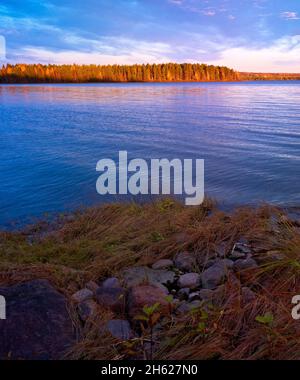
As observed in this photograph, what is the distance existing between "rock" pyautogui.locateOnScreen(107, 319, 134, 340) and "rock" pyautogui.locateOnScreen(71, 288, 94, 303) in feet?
1.86

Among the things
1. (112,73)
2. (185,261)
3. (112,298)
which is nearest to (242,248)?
(185,261)

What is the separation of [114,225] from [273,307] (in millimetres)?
3632

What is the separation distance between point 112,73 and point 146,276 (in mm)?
151467

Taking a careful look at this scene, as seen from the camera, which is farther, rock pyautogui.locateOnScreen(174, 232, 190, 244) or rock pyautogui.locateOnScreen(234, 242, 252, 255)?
rock pyautogui.locateOnScreen(174, 232, 190, 244)

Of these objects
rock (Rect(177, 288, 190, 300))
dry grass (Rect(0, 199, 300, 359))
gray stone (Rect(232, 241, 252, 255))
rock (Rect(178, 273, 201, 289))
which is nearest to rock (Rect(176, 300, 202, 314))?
dry grass (Rect(0, 199, 300, 359))

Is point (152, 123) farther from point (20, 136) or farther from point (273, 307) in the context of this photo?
point (273, 307)

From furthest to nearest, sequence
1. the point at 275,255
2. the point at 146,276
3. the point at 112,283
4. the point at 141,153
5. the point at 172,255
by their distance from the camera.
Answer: the point at 141,153 < the point at 172,255 < the point at 275,255 < the point at 146,276 < the point at 112,283

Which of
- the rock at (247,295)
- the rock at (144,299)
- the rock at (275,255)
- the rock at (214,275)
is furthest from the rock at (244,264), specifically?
the rock at (144,299)

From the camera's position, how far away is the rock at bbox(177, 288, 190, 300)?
4145mm

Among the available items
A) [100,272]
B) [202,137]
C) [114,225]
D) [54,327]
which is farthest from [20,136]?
[54,327]

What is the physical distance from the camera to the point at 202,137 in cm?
1772

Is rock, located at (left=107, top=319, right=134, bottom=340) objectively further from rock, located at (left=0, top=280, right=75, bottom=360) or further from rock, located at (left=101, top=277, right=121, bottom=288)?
rock, located at (left=101, top=277, right=121, bottom=288)

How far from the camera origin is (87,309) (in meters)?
3.84

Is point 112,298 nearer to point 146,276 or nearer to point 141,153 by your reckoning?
point 146,276
